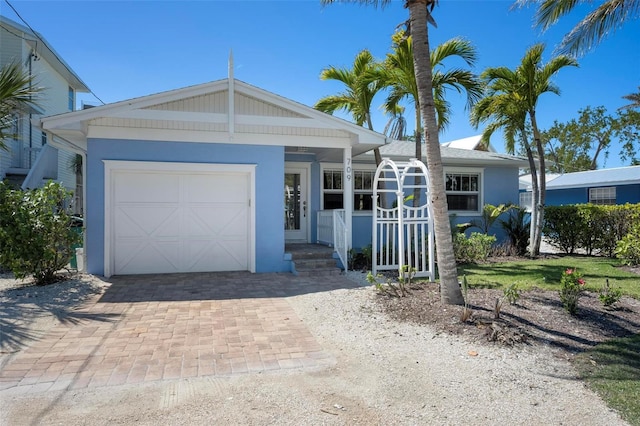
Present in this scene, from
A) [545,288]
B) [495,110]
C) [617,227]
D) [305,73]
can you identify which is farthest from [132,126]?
[617,227]

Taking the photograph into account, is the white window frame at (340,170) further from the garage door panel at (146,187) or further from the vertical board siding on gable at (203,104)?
the garage door panel at (146,187)

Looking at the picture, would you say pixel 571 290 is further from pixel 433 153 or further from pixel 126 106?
pixel 126 106

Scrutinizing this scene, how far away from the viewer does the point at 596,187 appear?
873 inches

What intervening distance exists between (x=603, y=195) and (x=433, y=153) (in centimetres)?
2127

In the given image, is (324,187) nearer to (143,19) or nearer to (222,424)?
(143,19)

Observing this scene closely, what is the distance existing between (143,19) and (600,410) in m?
12.2

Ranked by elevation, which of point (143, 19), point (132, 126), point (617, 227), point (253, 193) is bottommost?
point (617, 227)

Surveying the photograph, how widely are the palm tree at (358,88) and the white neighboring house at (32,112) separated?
9.23 meters

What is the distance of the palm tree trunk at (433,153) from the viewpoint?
19.5ft

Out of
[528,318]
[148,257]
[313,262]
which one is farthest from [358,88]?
[528,318]

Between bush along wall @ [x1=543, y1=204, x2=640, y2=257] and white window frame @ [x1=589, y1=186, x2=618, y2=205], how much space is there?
36.0ft

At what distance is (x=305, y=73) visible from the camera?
462 inches

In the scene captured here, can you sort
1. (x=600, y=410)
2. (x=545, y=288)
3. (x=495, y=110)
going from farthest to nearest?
1. (x=495, y=110)
2. (x=545, y=288)
3. (x=600, y=410)

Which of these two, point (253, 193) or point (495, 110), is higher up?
point (495, 110)
